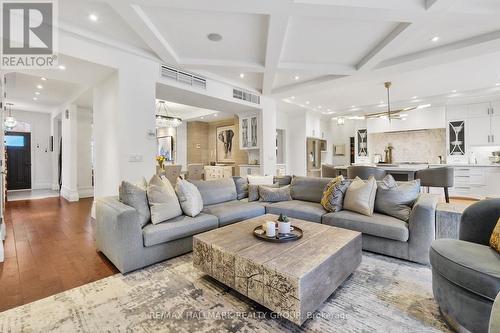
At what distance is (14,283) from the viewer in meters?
2.13

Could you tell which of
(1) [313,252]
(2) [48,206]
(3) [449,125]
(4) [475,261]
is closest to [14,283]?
(1) [313,252]

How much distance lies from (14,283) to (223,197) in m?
2.39

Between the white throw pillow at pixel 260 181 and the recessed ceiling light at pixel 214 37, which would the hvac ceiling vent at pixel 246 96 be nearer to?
the recessed ceiling light at pixel 214 37

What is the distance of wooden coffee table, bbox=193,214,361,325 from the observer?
1485 mm

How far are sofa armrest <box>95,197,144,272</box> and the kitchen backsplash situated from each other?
8.20m

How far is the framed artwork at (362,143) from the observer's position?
8.46 m

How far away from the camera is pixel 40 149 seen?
806cm

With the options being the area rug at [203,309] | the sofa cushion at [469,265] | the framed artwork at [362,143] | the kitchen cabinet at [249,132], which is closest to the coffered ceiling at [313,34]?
the kitchen cabinet at [249,132]

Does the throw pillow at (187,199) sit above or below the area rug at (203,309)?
above

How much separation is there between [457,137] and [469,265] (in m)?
7.27

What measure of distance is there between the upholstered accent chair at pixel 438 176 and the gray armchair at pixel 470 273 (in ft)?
10.1

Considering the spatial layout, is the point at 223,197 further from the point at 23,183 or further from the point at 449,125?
the point at 23,183

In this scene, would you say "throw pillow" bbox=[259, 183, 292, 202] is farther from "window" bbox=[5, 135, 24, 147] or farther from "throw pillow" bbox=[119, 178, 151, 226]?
"window" bbox=[5, 135, 24, 147]

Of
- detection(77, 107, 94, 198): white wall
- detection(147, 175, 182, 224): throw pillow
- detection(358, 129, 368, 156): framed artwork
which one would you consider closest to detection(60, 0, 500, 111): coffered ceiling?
detection(147, 175, 182, 224): throw pillow
